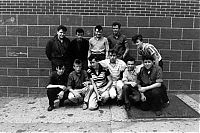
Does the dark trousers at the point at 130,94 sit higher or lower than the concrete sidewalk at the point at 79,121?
higher

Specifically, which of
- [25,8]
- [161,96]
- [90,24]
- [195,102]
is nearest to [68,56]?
[90,24]

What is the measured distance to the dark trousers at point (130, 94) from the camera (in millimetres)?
4751

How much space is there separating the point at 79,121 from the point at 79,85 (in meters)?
0.96

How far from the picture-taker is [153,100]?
4605 millimetres

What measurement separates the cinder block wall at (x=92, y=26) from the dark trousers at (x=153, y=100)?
5.13 feet

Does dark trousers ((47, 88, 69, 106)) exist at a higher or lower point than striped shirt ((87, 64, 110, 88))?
lower

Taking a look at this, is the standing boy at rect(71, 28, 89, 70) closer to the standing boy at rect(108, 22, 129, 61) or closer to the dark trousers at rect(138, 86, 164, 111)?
the standing boy at rect(108, 22, 129, 61)

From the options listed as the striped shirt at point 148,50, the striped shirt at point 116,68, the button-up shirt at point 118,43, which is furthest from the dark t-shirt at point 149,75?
the button-up shirt at point 118,43

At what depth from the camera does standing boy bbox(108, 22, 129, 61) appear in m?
5.49

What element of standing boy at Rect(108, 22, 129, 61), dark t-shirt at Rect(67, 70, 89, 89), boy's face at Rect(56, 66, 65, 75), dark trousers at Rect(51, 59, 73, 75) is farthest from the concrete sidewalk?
standing boy at Rect(108, 22, 129, 61)

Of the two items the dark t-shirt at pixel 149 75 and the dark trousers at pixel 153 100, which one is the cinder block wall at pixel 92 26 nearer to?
the dark t-shirt at pixel 149 75

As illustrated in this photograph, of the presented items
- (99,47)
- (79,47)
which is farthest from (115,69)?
(79,47)

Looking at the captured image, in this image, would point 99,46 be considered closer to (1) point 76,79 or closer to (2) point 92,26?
(2) point 92,26

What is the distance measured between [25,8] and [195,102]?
486cm
